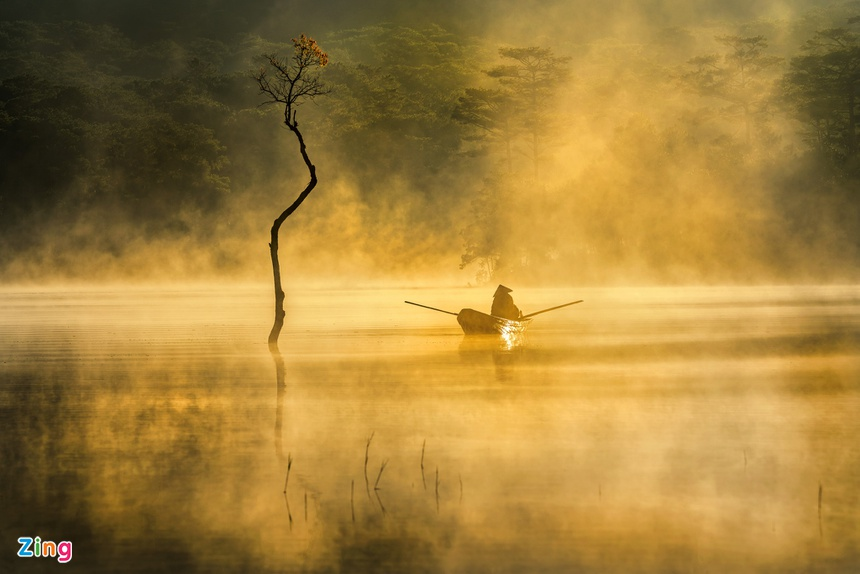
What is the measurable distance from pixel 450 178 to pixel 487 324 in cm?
8385

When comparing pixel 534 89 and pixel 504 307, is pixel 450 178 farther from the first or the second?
pixel 504 307

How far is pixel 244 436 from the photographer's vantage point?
17.5 meters

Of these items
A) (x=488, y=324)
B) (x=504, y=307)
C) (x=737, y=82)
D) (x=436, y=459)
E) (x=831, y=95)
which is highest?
(x=737, y=82)

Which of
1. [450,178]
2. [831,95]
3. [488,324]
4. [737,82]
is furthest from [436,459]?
[737,82]

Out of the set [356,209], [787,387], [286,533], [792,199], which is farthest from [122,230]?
[286,533]

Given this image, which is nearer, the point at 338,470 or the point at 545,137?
the point at 338,470

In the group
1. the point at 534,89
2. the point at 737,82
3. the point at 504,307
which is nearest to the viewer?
the point at 504,307

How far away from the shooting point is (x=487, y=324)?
38.7 m

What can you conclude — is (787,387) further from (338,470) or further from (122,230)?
(122,230)

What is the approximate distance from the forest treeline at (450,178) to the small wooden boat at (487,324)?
170 ft

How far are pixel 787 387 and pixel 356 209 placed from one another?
9625 centimetres

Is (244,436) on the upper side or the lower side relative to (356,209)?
lower

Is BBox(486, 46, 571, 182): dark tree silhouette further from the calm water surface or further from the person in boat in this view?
the calm water surface

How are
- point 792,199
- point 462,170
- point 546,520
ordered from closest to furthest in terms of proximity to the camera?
1. point 546,520
2. point 792,199
3. point 462,170
